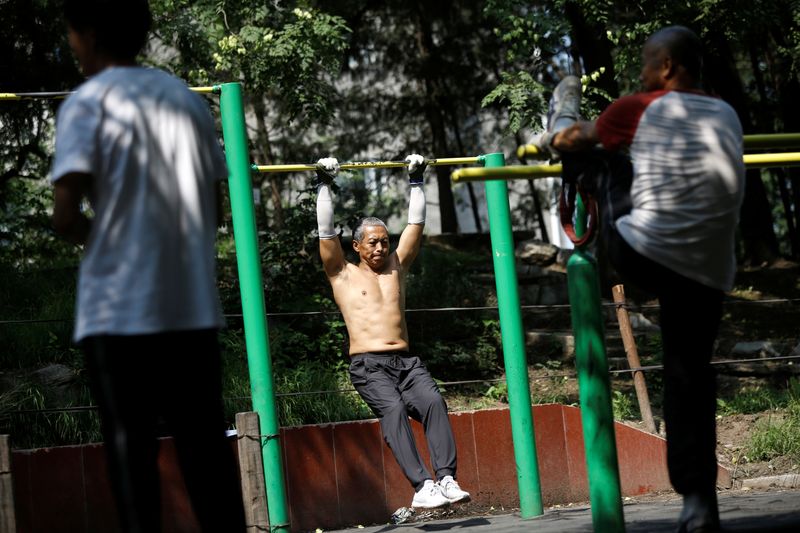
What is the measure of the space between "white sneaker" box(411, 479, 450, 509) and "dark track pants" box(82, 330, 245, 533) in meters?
2.80

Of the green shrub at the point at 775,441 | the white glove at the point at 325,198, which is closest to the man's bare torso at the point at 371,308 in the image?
the white glove at the point at 325,198

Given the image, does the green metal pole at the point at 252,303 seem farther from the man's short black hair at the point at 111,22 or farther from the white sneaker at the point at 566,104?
the man's short black hair at the point at 111,22

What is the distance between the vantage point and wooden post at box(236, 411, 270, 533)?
4559 millimetres

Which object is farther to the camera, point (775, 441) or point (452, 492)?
point (775, 441)

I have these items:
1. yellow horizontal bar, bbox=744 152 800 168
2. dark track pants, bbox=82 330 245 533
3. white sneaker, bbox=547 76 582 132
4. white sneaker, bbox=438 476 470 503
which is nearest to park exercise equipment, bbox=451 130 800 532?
white sneaker, bbox=547 76 582 132

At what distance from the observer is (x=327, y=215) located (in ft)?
18.8

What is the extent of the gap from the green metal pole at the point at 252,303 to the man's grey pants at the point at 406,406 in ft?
2.17

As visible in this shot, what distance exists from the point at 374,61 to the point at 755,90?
255 inches

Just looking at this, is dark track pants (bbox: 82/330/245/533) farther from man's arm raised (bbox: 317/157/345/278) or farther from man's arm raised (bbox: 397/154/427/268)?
man's arm raised (bbox: 397/154/427/268)

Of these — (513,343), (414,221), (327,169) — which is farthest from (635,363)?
(327,169)

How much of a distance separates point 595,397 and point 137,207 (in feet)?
4.84

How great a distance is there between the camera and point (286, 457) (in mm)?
6391

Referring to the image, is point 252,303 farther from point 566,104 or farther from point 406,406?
point 566,104

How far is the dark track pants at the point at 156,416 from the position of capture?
2287mm
